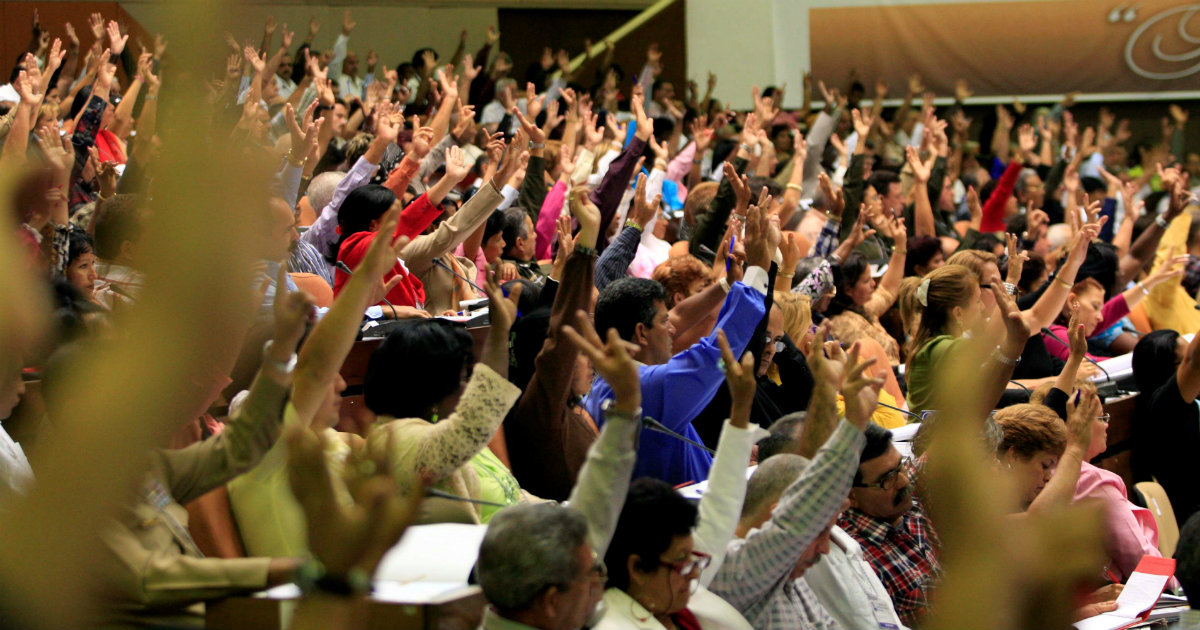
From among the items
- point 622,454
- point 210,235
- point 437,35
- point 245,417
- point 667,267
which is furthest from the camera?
point 437,35

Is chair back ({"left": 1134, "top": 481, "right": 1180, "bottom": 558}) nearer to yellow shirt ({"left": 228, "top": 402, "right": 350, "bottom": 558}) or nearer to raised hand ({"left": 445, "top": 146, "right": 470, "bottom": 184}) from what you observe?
raised hand ({"left": 445, "top": 146, "right": 470, "bottom": 184})

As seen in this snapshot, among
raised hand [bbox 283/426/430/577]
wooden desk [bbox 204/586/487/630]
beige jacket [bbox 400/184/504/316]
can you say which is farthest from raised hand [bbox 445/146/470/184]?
raised hand [bbox 283/426/430/577]

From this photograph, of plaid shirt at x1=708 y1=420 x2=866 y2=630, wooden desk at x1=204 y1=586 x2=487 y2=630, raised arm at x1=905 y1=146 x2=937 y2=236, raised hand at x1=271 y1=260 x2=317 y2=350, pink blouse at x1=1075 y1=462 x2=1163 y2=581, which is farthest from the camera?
raised arm at x1=905 y1=146 x2=937 y2=236

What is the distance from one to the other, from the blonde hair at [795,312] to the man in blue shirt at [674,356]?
0.67 meters

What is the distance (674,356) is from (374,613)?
133cm

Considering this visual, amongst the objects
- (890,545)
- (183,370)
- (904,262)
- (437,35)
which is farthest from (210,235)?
(437,35)

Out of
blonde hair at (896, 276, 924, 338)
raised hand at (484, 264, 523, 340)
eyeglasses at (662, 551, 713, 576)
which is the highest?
raised hand at (484, 264, 523, 340)

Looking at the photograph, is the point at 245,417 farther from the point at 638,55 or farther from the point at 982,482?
the point at 638,55

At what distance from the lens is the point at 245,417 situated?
153 cm

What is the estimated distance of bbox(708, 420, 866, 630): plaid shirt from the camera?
Answer: 6.19ft

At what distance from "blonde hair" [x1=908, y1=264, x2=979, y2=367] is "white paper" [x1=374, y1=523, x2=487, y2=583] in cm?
194

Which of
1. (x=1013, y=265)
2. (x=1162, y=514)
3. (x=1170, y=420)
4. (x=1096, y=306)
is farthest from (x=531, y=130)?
(x=1162, y=514)

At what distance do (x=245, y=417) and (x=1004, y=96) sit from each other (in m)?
10.8

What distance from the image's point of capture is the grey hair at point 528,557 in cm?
155
